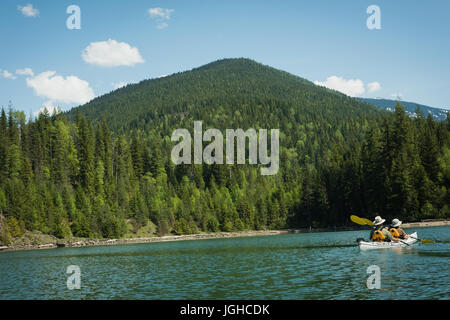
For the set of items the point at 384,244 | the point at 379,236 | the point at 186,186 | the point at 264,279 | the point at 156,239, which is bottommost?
the point at 156,239

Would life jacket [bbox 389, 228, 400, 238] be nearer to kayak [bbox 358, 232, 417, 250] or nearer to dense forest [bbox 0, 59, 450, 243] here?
kayak [bbox 358, 232, 417, 250]

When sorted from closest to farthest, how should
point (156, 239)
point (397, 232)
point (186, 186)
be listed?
point (397, 232) → point (156, 239) → point (186, 186)

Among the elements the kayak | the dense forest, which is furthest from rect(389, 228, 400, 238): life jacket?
the dense forest

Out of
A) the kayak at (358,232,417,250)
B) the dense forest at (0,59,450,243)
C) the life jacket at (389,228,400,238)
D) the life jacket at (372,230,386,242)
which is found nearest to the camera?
the kayak at (358,232,417,250)

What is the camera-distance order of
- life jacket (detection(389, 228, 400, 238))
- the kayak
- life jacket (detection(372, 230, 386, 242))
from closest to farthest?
the kayak < life jacket (detection(372, 230, 386, 242)) < life jacket (detection(389, 228, 400, 238))

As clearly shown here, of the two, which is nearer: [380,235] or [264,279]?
[264,279]

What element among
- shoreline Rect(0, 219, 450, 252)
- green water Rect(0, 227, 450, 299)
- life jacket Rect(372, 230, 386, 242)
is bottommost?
shoreline Rect(0, 219, 450, 252)

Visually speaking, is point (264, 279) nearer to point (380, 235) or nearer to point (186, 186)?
point (380, 235)

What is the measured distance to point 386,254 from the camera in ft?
150

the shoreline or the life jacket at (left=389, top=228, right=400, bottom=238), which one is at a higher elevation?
the life jacket at (left=389, top=228, right=400, bottom=238)

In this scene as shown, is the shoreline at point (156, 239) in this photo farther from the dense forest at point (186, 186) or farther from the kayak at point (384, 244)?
the kayak at point (384, 244)

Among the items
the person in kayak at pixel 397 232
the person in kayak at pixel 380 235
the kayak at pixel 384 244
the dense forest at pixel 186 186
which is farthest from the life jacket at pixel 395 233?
the dense forest at pixel 186 186

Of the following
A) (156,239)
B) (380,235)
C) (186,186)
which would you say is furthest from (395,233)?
(186,186)
